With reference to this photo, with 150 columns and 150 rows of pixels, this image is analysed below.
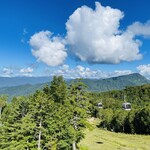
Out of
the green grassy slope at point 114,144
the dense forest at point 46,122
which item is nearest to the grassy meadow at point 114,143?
the green grassy slope at point 114,144

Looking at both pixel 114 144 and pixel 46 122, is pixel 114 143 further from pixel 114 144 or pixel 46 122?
pixel 46 122

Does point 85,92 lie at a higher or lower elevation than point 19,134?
higher

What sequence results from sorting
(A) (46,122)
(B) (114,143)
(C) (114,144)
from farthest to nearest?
(B) (114,143), (C) (114,144), (A) (46,122)

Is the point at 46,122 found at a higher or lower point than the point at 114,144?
higher

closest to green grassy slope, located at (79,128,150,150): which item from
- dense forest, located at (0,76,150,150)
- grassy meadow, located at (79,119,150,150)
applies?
grassy meadow, located at (79,119,150,150)

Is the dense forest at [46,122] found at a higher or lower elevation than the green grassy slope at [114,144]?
higher

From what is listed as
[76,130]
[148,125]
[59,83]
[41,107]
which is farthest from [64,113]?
[148,125]

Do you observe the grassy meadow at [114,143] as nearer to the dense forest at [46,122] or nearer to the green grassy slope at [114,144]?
the green grassy slope at [114,144]

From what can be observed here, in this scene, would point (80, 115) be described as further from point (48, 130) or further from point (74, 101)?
point (48, 130)

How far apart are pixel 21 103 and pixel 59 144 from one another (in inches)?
361

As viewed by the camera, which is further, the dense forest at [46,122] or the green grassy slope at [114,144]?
the green grassy slope at [114,144]

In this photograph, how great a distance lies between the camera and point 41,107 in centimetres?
4231

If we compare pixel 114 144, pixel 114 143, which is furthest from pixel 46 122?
pixel 114 143

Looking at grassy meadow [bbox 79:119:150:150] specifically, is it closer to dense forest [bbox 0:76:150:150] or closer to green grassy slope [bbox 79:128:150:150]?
green grassy slope [bbox 79:128:150:150]
